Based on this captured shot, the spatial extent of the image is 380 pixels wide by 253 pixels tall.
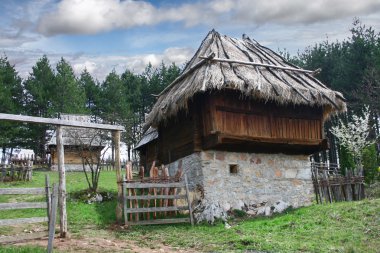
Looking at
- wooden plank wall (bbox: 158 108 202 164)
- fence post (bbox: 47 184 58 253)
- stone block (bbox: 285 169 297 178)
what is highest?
wooden plank wall (bbox: 158 108 202 164)

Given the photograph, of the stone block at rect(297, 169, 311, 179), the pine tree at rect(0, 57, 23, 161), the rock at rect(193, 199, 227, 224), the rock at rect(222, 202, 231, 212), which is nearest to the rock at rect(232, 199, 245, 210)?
the rock at rect(222, 202, 231, 212)

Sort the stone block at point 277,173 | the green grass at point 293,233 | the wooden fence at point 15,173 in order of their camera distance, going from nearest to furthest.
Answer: the green grass at point 293,233 → the stone block at point 277,173 → the wooden fence at point 15,173

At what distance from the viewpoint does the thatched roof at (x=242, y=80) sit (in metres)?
12.9

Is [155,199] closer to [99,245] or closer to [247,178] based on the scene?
[247,178]

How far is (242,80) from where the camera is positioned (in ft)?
42.7

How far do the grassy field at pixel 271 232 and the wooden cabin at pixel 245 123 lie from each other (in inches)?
63.3

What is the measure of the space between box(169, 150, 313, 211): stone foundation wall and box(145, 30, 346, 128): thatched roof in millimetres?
1914

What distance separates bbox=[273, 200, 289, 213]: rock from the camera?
547 inches

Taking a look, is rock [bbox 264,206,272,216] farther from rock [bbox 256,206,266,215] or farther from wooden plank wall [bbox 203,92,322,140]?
wooden plank wall [bbox 203,92,322,140]

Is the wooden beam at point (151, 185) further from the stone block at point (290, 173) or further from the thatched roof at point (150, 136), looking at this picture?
the thatched roof at point (150, 136)

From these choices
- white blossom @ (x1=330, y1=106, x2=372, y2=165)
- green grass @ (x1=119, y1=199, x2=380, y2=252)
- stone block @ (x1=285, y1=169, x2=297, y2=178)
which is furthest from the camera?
white blossom @ (x1=330, y1=106, x2=372, y2=165)

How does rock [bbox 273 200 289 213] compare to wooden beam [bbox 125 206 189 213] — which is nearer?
wooden beam [bbox 125 206 189 213]

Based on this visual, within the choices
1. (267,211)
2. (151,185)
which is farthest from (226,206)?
(151,185)

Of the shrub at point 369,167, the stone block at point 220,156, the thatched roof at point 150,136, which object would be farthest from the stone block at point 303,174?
the shrub at point 369,167
